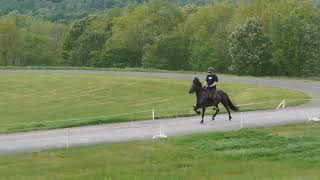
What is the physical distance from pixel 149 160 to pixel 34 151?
14.7 feet

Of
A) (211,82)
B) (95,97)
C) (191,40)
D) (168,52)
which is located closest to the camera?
(211,82)

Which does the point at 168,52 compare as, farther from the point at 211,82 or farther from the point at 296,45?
the point at 211,82

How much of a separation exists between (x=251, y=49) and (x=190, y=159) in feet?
183

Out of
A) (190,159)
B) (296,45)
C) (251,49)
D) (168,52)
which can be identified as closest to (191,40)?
(168,52)

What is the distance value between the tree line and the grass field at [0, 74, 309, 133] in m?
18.2

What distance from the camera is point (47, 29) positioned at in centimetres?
14212

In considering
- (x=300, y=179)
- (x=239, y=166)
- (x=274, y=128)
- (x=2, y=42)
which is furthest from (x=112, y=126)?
(x=2, y=42)

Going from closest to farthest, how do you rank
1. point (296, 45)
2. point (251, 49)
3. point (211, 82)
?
point (211, 82) → point (296, 45) → point (251, 49)

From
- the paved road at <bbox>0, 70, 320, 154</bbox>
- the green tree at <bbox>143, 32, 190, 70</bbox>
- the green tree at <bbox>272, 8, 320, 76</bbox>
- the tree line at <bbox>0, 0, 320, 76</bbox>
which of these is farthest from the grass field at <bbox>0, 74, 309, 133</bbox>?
the green tree at <bbox>143, 32, 190, 70</bbox>

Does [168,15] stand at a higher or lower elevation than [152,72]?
higher

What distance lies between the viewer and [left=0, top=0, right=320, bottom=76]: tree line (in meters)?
71.3

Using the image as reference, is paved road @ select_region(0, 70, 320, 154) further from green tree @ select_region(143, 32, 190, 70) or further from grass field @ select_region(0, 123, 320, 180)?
green tree @ select_region(143, 32, 190, 70)

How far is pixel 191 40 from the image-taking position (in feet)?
300

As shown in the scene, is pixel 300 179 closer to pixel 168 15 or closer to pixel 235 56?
pixel 235 56
